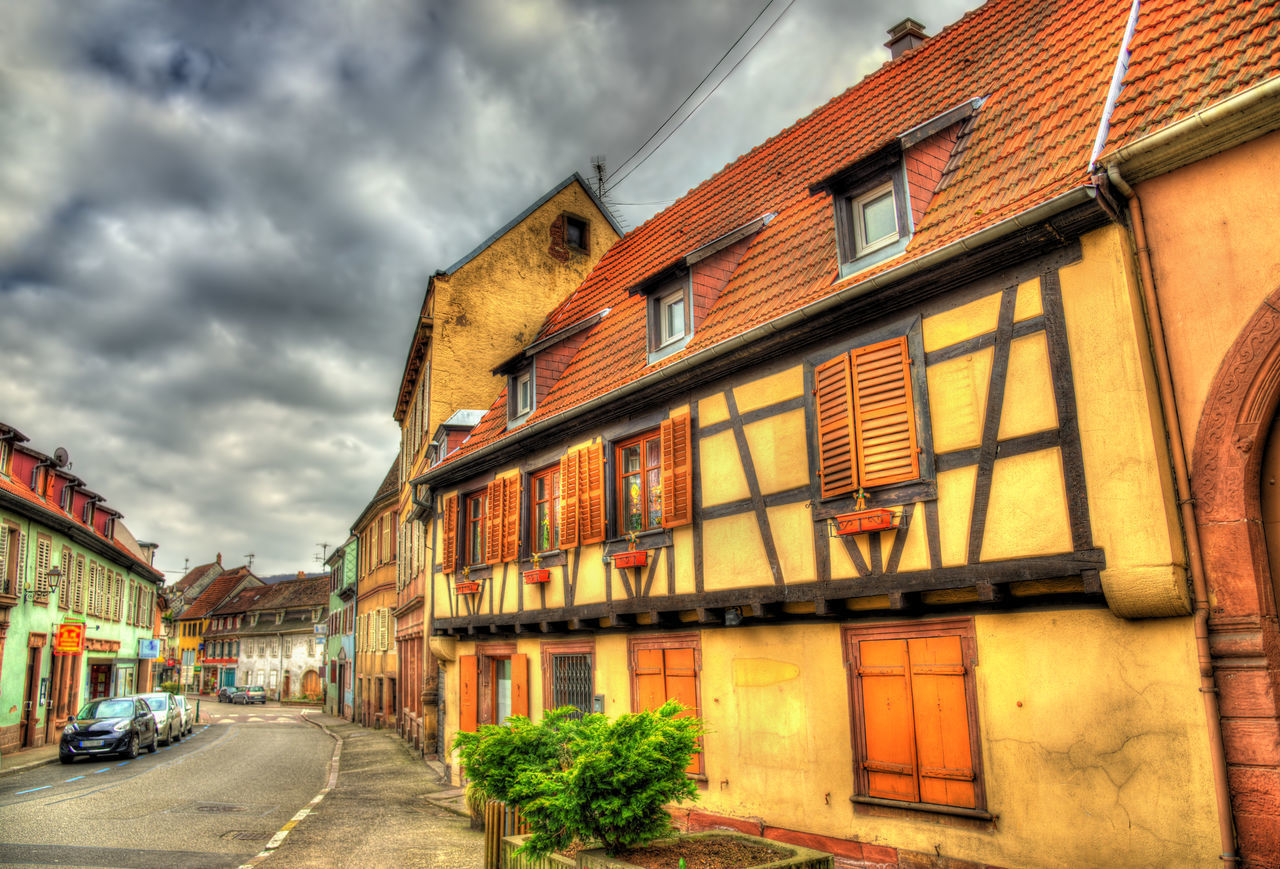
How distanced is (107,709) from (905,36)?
933 inches

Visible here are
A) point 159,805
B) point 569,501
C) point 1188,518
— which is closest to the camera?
point 1188,518

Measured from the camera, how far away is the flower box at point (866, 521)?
26.1 feet

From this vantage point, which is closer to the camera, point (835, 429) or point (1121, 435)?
point (1121, 435)

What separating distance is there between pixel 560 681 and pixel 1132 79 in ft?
32.8

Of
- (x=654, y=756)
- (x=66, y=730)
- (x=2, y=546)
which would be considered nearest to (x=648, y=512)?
(x=654, y=756)

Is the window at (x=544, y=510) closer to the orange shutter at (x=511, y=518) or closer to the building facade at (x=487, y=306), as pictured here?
the orange shutter at (x=511, y=518)

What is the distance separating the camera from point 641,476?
11.4 m

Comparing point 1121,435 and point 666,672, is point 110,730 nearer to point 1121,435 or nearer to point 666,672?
point 666,672

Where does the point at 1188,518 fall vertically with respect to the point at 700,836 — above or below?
above

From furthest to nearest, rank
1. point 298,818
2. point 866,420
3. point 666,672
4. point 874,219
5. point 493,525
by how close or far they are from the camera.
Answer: point 493,525, point 298,818, point 666,672, point 874,219, point 866,420

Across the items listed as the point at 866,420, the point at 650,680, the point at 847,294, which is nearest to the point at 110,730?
the point at 650,680

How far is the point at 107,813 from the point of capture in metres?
13.1

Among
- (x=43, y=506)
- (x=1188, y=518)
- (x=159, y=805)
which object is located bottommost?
(x=159, y=805)

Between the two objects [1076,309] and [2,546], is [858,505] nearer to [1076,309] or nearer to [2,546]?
[1076,309]
